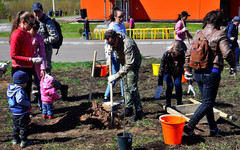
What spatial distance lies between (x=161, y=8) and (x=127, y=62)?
102 feet

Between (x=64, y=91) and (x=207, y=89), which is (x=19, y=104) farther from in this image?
(x=207, y=89)

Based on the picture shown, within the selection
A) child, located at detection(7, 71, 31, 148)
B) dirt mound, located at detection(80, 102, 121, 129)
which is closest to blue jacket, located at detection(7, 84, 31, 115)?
child, located at detection(7, 71, 31, 148)

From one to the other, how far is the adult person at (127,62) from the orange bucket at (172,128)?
3.49 ft

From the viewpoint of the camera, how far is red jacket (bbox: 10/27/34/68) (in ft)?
15.5

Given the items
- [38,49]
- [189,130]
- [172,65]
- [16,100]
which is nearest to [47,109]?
[38,49]

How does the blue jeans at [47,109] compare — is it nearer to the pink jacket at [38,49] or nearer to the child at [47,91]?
the child at [47,91]

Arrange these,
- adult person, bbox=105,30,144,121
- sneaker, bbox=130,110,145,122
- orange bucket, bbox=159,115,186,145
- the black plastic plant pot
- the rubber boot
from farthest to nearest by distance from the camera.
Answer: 1. the rubber boot
2. sneaker, bbox=130,110,145,122
3. adult person, bbox=105,30,144,121
4. orange bucket, bbox=159,115,186,145
5. the black plastic plant pot

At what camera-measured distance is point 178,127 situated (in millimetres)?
3957

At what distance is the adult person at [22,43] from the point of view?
15.5 feet

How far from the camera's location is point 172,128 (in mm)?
3965

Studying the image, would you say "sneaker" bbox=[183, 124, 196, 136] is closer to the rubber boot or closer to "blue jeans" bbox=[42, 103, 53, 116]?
"blue jeans" bbox=[42, 103, 53, 116]

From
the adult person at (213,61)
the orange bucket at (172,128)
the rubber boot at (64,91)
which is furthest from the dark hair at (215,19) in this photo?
the rubber boot at (64,91)

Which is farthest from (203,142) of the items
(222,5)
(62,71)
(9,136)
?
(222,5)

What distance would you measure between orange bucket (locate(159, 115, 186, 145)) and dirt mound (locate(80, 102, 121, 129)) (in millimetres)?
1189
